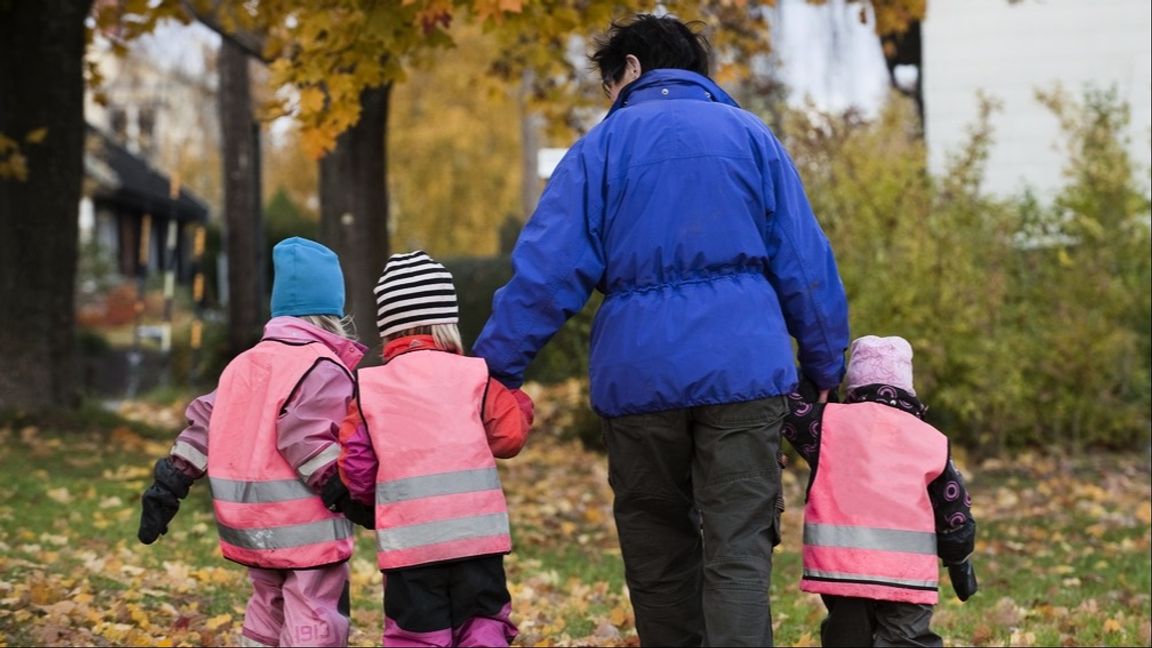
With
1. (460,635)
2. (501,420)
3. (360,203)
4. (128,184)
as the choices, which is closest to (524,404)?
(501,420)

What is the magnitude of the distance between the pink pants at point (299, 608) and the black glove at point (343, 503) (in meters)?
0.20

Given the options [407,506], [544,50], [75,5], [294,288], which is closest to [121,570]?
[294,288]

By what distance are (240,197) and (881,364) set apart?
16.0 metres

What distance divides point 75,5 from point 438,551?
341 inches

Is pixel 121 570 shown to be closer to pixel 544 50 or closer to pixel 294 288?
pixel 294 288

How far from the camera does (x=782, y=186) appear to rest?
412 centimetres

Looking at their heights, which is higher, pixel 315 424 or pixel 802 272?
pixel 802 272

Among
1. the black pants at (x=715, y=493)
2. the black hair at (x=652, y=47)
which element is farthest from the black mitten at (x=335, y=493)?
the black hair at (x=652, y=47)

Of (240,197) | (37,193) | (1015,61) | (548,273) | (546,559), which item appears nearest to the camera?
(548,273)

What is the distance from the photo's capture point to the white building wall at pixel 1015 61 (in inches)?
733

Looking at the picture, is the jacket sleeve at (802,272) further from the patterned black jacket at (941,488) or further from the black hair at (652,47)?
the black hair at (652,47)

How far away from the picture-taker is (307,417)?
13.6 feet

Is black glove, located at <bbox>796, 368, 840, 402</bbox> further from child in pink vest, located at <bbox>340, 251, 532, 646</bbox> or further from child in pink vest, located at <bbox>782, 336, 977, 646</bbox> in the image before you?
child in pink vest, located at <bbox>340, 251, 532, 646</bbox>

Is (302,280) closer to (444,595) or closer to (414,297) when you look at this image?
(414,297)
